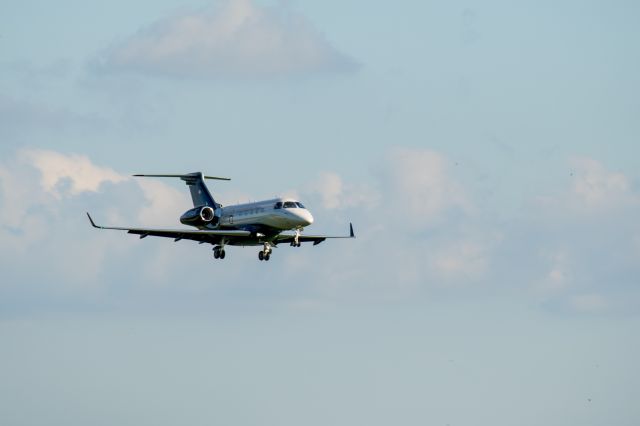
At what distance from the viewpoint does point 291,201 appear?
304 ft

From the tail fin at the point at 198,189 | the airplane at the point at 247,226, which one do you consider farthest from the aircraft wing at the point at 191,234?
the tail fin at the point at 198,189

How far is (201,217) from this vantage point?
9925 centimetres

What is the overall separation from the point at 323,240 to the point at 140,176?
15415mm

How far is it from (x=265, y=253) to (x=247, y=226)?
241 cm

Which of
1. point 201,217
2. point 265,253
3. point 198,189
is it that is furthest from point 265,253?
point 198,189

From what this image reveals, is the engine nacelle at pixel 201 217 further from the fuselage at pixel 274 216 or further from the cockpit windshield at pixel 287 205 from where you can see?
the cockpit windshield at pixel 287 205

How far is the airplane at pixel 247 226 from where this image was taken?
3634 inches

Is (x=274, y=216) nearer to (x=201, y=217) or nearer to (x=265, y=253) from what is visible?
(x=265, y=253)

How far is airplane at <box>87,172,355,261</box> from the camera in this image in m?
92.3

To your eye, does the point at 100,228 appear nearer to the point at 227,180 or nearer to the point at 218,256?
the point at 218,256

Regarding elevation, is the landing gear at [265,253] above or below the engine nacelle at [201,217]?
below

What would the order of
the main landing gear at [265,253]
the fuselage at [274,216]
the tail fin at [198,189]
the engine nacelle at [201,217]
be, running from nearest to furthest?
the fuselage at [274,216], the main landing gear at [265,253], the engine nacelle at [201,217], the tail fin at [198,189]

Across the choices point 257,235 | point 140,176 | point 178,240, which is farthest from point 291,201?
point 140,176

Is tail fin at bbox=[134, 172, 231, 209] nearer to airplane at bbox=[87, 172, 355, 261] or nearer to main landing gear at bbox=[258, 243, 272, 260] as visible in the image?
airplane at bbox=[87, 172, 355, 261]
